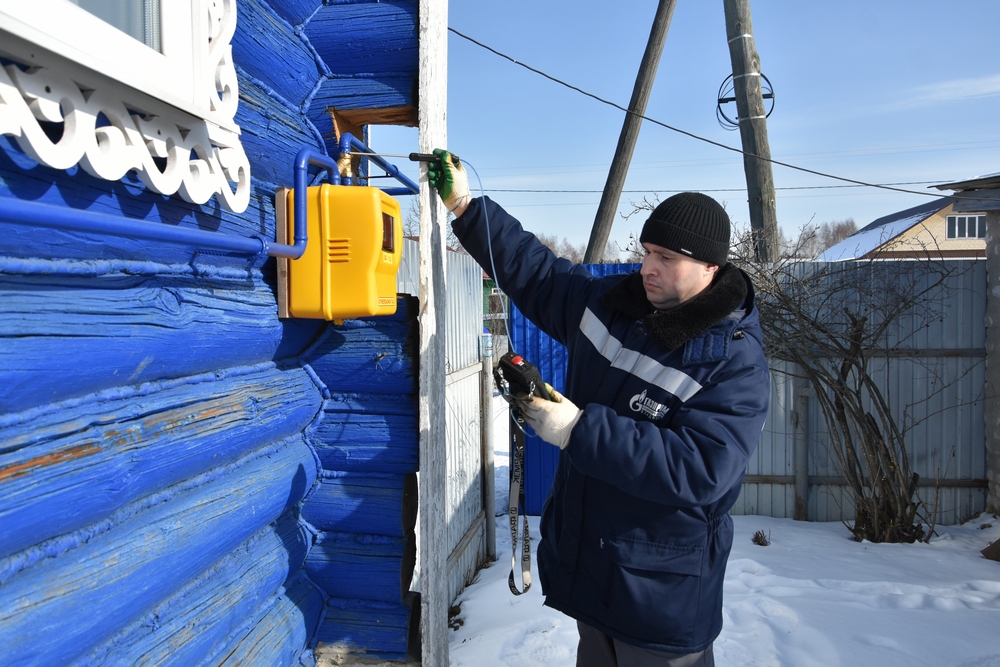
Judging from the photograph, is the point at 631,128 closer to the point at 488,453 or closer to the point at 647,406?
the point at 488,453

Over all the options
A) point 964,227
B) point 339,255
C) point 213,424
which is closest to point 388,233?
point 339,255

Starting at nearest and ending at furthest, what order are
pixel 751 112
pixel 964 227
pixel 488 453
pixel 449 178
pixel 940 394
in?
pixel 449 178 → pixel 488 453 → pixel 940 394 → pixel 751 112 → pixel 964 227

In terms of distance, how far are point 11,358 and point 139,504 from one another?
1.47 ft

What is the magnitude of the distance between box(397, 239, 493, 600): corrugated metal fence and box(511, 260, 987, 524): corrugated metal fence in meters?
1.78

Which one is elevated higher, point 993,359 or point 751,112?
point 751,112

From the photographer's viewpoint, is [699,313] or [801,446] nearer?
[699,313]

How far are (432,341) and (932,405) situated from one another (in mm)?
6086

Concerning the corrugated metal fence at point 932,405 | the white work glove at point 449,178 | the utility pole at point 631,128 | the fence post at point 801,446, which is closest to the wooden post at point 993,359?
the corrugated metal fence at point 932,405

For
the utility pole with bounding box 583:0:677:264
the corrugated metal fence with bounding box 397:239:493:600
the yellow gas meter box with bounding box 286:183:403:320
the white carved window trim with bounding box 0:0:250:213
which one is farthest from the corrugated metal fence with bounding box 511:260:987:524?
the white carved window trim with bounding box 0:0:250:213

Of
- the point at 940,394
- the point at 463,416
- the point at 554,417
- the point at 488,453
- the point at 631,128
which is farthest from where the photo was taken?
the point at 631,128

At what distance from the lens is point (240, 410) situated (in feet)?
5.57

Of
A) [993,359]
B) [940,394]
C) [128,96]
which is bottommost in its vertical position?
[940,394]

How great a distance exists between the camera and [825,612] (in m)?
3.89

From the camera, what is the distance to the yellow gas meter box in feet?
5.99
